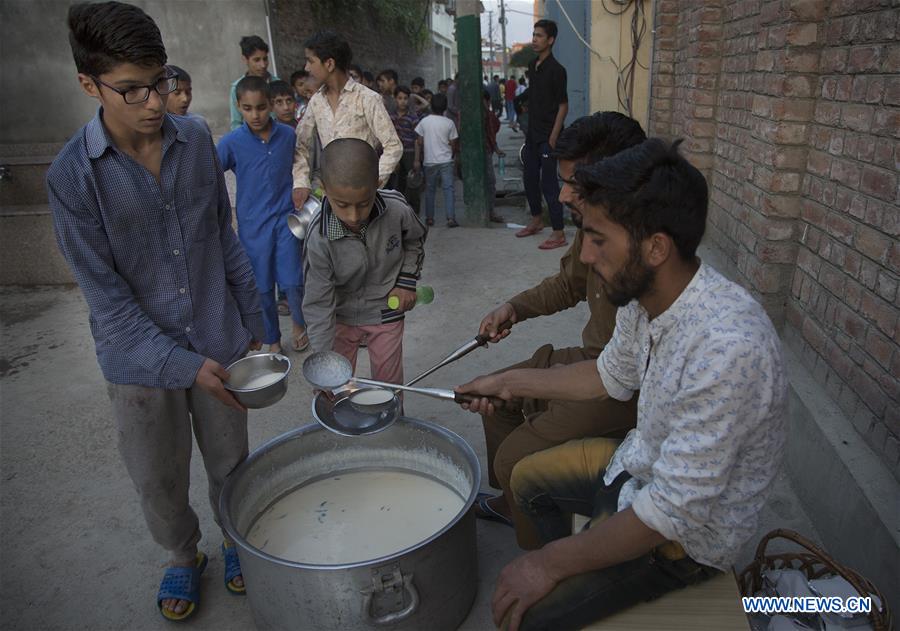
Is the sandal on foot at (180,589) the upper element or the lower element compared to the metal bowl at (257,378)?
lower

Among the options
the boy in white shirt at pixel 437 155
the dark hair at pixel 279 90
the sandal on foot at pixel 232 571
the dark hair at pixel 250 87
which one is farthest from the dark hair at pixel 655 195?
the boy in white shirt at pixel 437 155

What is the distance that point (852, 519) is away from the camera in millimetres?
1896

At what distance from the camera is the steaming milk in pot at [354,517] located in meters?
2.04

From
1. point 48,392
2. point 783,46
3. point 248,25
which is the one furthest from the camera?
point 248,25

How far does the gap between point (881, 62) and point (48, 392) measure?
13.5 ft

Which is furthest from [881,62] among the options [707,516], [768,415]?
[707,516]

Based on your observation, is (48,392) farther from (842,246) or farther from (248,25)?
(248,25)

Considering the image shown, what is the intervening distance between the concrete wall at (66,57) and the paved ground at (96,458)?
7.27 ft

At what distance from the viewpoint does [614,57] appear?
635 centimetres

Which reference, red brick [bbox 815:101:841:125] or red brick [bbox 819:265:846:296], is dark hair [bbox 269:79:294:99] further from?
red brick [bbox 819:265:846:296]

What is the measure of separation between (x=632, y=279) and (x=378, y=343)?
1.43 meters

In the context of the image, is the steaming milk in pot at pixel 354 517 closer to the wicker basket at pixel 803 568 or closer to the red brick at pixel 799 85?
the wicker basket at pixel 803 568

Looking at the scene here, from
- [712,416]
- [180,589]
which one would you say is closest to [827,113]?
[712,416]

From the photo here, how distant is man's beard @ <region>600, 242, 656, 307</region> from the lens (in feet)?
4.44
